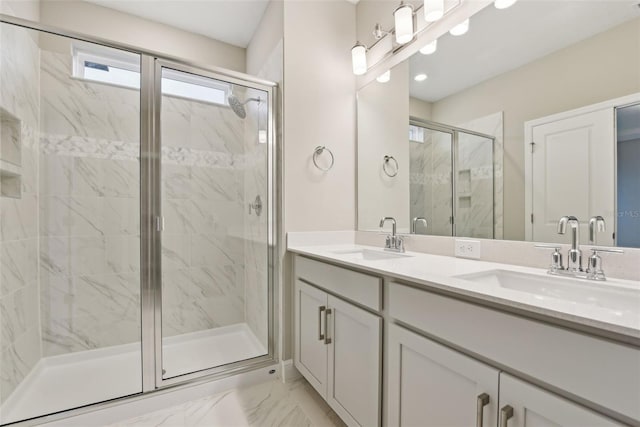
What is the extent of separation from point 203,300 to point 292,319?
2.73ft

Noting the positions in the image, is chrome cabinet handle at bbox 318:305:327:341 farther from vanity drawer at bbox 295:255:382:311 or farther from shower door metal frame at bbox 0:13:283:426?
shower door metal frame at bbox 0:13:283:426

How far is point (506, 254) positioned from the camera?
125cm

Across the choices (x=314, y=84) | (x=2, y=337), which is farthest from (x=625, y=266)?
(x=2, y=337)

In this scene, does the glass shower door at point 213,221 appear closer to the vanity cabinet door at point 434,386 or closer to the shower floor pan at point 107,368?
the shower floor pan at point 107,368

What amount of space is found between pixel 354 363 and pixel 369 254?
2.24 ft

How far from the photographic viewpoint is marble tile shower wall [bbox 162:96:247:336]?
83.4 inches

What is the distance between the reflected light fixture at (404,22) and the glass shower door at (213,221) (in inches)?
37.0

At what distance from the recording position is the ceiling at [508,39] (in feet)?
3.36

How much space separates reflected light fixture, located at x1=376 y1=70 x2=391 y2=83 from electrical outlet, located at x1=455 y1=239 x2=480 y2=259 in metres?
1.19

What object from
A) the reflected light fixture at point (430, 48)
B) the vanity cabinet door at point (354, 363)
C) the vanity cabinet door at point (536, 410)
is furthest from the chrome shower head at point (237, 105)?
the vanity cabinet door at point (536, 410)

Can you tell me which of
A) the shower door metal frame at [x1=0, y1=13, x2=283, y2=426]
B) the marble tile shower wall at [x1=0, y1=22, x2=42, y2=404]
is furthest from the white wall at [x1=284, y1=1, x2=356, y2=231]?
the marble tile shower wall at [x1=0, y1=22, x2=42, y2=404]

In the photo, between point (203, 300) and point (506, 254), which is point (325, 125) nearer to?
point (506, 254)

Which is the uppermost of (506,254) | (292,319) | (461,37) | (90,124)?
(461,37)

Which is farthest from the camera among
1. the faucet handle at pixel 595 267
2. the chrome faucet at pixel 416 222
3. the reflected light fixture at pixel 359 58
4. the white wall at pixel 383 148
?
the reflected light fixture at pixel 359 58
